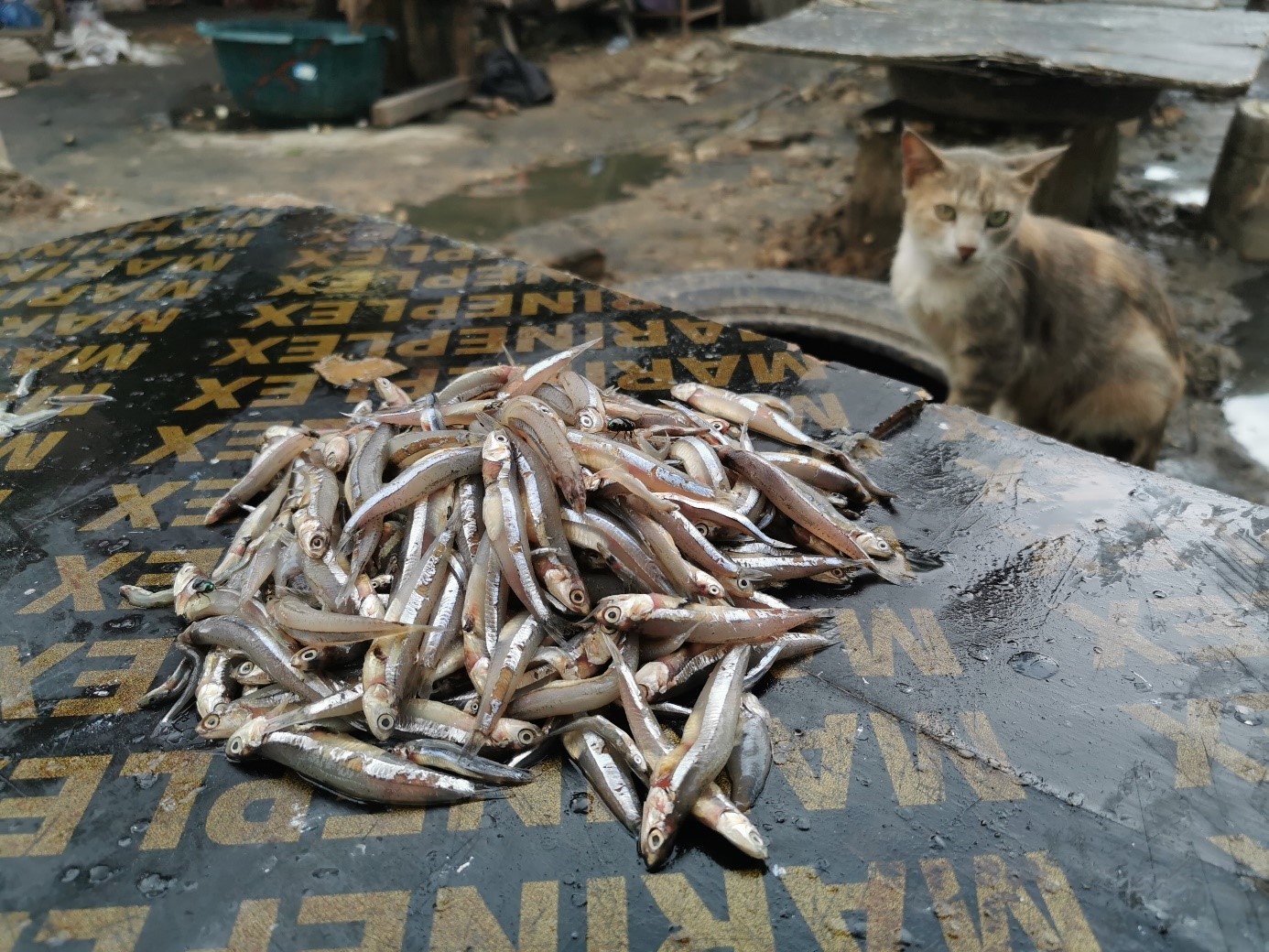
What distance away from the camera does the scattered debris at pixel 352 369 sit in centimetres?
328

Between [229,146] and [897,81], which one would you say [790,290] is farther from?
[229,146]

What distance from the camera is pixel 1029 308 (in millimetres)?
3842

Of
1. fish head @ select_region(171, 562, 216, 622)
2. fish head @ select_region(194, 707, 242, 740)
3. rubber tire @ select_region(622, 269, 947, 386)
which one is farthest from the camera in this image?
rubber tire @ select_region(622, 269, 947, 386)

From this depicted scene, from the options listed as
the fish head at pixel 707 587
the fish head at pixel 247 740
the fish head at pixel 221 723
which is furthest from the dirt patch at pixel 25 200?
the fish head at pixel 707 587

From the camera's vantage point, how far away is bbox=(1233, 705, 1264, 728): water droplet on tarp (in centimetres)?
202

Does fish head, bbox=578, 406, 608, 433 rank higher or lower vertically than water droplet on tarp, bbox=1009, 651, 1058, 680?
higher

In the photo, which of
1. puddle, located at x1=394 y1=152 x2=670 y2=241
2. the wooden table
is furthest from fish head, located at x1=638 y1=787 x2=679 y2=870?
puddle, located at x1=394 y1=152 x2=670 y2=241

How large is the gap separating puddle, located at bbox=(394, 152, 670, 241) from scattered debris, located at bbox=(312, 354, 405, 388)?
4.64 metres

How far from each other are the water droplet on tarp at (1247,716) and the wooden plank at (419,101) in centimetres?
1028

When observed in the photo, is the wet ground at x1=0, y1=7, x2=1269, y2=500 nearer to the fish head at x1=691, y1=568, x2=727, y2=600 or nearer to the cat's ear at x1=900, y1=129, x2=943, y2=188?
the cat's ear at x1=900, y1=129, x2=943, y2=188

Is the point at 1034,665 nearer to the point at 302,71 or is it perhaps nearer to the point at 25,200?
the point at 25,200

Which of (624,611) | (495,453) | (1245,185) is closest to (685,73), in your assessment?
(1245,185)

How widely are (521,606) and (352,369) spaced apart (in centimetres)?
159

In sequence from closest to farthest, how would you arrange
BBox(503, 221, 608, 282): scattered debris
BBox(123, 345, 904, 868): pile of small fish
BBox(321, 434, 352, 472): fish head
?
1. BBox(123, 345, 904, 868): pile of small fish
2. BBox(321, 434, 352, 472): fish head
3. BBox(503, 221, 608, 282): scattered debris
